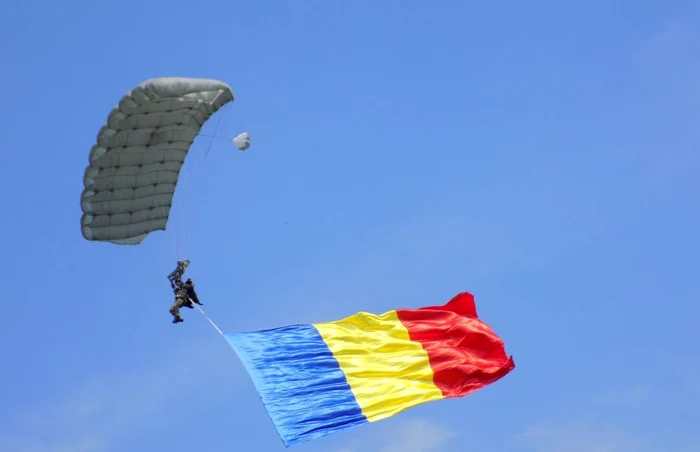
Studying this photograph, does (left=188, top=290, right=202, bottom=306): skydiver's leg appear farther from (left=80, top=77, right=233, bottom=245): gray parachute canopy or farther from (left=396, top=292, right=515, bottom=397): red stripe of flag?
(left=396, top=292, right=515, bottom=397): red stripe of flag

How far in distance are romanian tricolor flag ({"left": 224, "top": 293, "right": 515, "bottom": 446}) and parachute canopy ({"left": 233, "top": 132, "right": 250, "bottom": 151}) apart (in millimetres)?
3870

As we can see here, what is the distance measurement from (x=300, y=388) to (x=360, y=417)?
138cm

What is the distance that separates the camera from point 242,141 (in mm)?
32625

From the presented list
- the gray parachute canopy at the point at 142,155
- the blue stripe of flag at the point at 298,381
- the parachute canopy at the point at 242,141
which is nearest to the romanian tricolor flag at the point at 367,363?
the blue stripe of flag at the point at 298,381

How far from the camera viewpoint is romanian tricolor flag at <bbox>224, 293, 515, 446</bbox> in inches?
1272

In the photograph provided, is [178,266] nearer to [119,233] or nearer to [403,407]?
[119,233]

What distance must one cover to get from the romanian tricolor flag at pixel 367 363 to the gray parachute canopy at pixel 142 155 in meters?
3.42

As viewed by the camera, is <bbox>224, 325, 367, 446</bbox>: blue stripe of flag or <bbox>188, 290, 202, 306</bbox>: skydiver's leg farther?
<bbox>188, 290, 202, 306</bbox>: skydiver's leg

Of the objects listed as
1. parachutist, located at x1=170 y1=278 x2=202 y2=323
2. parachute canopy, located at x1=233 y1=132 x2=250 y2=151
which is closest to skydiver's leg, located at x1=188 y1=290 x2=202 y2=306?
parachutist, located at x1=170 y1=278 x2=202 y2=323

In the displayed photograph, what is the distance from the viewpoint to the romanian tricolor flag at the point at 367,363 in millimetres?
32312

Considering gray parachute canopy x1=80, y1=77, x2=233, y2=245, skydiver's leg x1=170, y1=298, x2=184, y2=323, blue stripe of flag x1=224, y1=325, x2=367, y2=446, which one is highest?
gray parachute canopy x1=80, y1=77, x2=233, y2=245

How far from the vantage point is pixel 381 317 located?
35781mm

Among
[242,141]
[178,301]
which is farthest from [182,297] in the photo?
[242,141]

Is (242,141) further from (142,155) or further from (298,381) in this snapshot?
(298,381)
